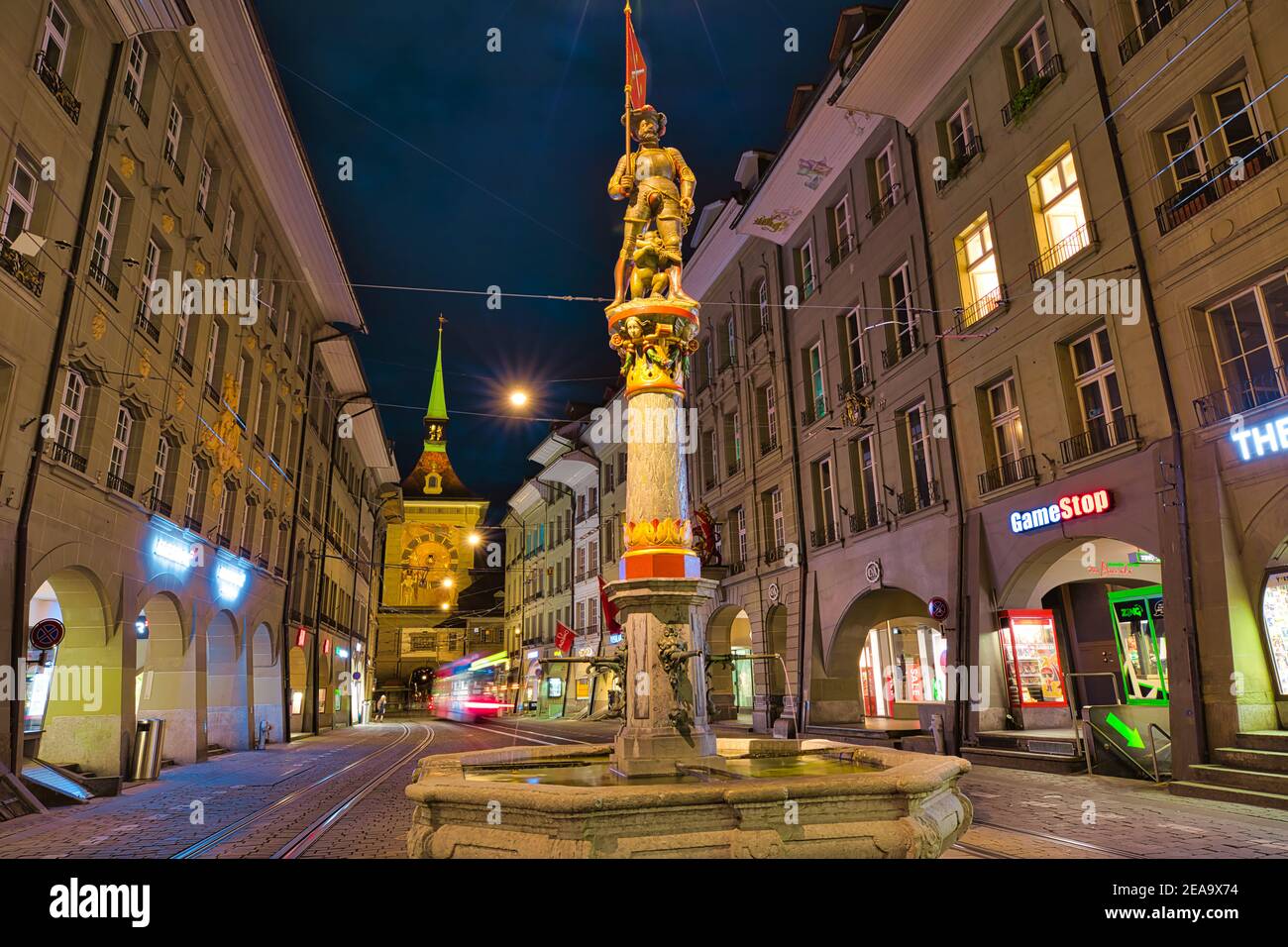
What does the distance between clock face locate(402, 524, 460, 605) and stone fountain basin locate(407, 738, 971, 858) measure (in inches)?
2700

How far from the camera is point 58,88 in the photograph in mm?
12250

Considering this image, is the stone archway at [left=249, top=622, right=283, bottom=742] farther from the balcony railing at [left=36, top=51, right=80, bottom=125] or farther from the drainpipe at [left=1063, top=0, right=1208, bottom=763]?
the drainpipe at [left=1063, top=0, right=1208, bottom=763]

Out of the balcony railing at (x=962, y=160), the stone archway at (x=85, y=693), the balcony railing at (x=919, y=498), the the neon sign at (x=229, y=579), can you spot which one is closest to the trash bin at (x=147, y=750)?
the stone archway at (x=85, y=693)

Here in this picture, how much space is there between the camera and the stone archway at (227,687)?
71.8 ft

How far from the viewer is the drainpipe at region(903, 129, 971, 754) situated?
52.0 ft

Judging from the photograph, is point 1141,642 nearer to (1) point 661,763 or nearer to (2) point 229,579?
(1) point 661,763

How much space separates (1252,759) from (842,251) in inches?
648

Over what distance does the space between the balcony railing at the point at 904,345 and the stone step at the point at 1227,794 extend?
11.2 metres

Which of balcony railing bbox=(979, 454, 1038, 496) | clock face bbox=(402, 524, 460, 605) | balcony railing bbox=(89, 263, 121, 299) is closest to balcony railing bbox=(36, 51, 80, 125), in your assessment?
balcony railing bbox=(89, 263, 121, 299)

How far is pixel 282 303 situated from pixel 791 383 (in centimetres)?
1753

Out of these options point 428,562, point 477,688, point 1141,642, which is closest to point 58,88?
point 1141,642

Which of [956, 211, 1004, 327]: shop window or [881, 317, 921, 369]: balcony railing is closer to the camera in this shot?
[956, 211, 1004, 327]: shop window
